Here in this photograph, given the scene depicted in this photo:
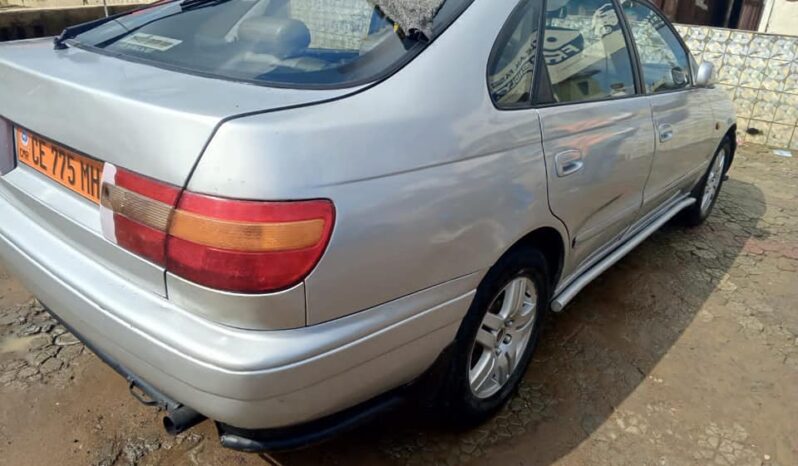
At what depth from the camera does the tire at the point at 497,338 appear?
1.94m

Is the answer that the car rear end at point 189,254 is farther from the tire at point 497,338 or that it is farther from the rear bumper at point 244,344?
the tire at point 497,338

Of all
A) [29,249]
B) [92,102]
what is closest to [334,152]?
[92,102]

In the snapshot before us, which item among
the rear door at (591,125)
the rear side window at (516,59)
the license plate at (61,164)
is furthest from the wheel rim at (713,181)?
the license plate at (61,164)

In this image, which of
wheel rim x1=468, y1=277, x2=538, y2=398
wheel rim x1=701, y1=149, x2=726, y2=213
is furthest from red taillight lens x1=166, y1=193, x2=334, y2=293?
wheel rim x1=701, y1=149, x2=726, y2=213

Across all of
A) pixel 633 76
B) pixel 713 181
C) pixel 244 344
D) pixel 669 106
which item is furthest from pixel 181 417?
pixel 713 181

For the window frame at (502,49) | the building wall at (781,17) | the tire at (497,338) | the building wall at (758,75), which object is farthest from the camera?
the building wall at (781,17)

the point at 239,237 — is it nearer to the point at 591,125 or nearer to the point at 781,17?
the point at 591,125

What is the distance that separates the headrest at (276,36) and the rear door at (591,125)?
0.84m

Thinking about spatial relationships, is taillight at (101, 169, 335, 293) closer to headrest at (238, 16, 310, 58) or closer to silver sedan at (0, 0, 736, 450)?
silver sedan at (0, 0, 736, 450)

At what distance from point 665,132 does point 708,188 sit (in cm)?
159

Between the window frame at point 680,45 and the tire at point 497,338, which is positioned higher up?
the window frame at point 680,45

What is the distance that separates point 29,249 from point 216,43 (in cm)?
86

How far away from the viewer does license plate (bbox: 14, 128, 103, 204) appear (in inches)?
62.7

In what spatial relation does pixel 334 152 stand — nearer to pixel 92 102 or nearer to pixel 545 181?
pixel 92 102
